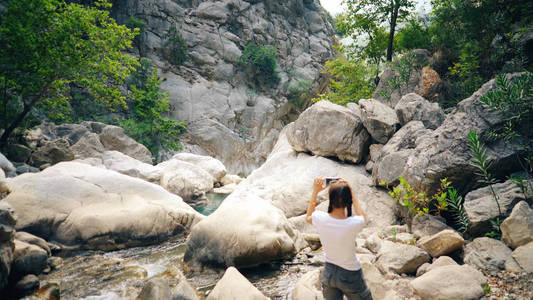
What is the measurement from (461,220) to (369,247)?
5.98 feet

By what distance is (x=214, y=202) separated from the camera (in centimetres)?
1395

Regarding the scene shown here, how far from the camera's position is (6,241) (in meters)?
4.57

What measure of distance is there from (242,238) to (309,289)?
1823 mm

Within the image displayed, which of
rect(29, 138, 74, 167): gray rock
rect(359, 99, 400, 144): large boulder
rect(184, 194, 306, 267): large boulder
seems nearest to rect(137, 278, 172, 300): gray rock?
rect(184, 194, 306, 267): large boulder

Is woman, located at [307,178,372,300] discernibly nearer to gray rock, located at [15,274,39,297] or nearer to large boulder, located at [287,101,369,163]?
gray rock, located at [15,274,39,297]

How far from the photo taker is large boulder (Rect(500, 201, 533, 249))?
412cm

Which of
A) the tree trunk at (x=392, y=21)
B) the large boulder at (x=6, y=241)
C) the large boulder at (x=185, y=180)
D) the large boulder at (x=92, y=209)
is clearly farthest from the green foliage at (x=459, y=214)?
the large boulder at (x=185, y=180)

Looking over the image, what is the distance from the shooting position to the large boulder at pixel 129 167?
14.1m

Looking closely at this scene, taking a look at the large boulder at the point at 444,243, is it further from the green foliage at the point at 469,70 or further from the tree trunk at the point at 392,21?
the tree trunk at the point at 392,21

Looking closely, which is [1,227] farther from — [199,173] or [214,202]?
[199,173]

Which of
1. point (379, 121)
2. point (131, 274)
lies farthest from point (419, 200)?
point (131, 274)

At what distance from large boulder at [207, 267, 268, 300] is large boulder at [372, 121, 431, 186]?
15.2ft

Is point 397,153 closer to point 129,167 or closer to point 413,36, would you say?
point 413,36

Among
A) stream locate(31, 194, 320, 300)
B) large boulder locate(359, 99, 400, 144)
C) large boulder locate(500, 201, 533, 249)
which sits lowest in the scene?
stream locate(31, 194, 320, 300)
